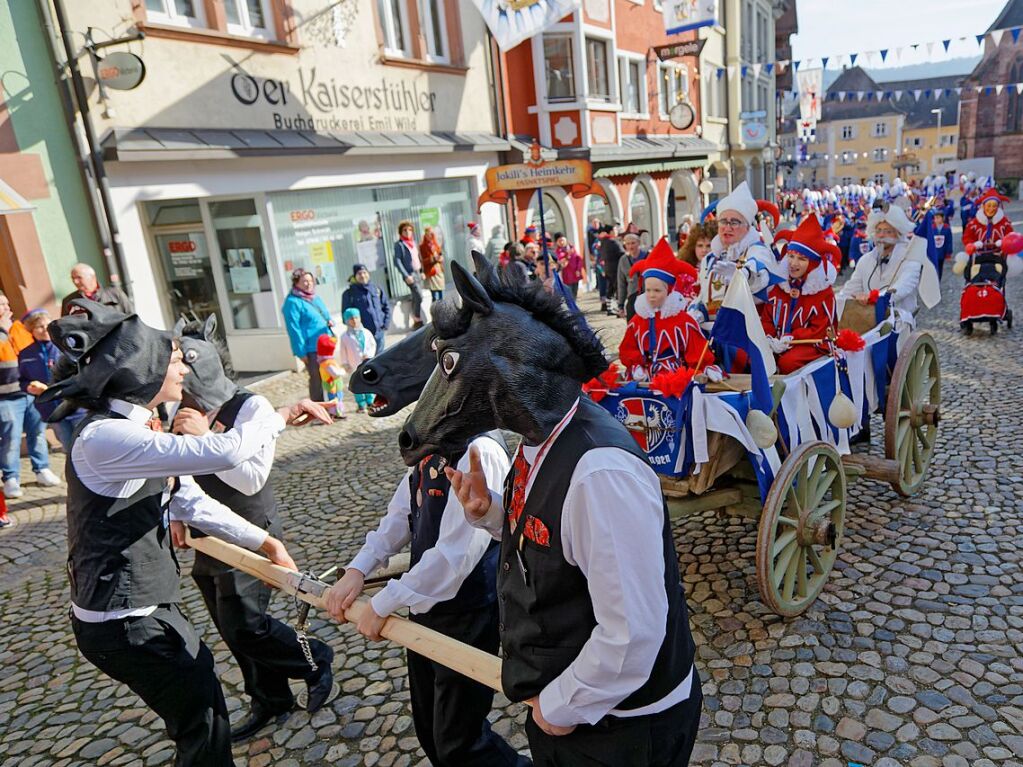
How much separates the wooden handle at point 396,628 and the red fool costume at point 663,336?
2780 mm

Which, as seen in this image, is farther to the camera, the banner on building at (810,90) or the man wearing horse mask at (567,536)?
the banner on building at (810,90)

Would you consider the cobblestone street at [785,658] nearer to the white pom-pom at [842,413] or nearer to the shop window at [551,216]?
the white pom-pom at [842,413]

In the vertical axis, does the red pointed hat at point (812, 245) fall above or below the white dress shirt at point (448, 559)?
above

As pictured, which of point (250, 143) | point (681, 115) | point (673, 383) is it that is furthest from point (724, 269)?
point (681, 115)

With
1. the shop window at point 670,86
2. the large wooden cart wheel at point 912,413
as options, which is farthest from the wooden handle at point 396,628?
the shop window at point 670,86

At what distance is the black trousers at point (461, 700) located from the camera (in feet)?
7.68

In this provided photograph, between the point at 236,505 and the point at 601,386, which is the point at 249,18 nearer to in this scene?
the point at 601,386

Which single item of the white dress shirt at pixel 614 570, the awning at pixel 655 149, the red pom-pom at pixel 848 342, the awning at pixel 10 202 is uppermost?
the awning at pixel 655 149

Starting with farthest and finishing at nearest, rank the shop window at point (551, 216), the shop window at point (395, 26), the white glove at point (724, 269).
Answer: the shop window at point (551, 216)
the shop window at point (395, 26)
the white glove at point (724, 269)

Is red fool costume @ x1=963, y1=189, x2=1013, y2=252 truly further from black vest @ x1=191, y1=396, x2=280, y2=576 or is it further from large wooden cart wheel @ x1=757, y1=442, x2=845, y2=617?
black vest @ x1=191, y1=396, x2=280, y2=576

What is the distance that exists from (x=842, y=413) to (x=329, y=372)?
19.4 ft

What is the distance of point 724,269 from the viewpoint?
533 centimetres

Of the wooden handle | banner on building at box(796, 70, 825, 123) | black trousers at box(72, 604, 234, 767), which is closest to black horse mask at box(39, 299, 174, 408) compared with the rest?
the wooden handle

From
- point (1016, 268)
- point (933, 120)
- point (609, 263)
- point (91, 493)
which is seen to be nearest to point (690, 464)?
point (91, 493)
